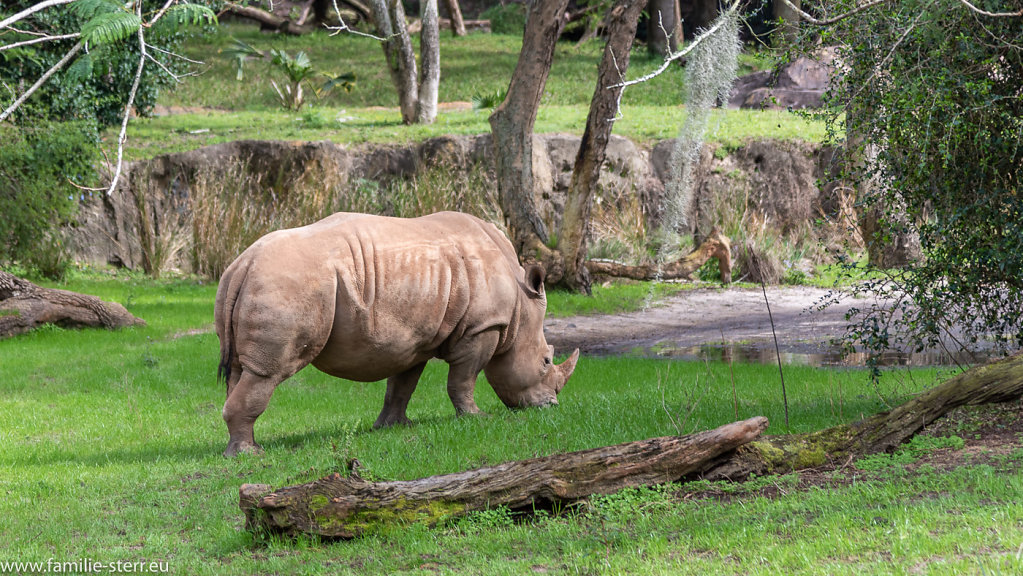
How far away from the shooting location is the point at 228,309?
7242 millimetres

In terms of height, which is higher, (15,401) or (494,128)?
(494,128)

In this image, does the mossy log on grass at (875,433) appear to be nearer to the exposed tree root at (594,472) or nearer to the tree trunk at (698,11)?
the exposed tree root at (594,472)

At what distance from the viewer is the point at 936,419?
6367mm

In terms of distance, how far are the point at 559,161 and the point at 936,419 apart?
15672mm

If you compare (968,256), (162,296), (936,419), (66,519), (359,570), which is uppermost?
(968,256)

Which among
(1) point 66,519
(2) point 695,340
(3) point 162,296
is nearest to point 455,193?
(3) point 162,296

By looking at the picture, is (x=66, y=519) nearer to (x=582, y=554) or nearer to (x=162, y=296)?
(x=582, y=554)

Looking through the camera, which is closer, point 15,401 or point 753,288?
point 15,401

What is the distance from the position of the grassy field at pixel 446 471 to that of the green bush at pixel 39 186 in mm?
5709

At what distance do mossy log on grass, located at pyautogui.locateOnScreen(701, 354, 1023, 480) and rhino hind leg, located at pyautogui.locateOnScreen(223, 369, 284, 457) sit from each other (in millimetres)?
3275

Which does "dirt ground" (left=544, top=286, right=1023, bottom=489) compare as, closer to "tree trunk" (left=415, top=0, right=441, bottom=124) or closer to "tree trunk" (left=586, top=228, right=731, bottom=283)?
"tree trunk" (left=586, top=228, right=731, bottom=283)

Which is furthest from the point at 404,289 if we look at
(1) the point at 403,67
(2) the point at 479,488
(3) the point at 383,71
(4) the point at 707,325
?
(3) the point at 383,71

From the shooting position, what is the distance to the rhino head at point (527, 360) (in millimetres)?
8523

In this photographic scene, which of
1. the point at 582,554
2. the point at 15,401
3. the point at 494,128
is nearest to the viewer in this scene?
the point at 582,554
